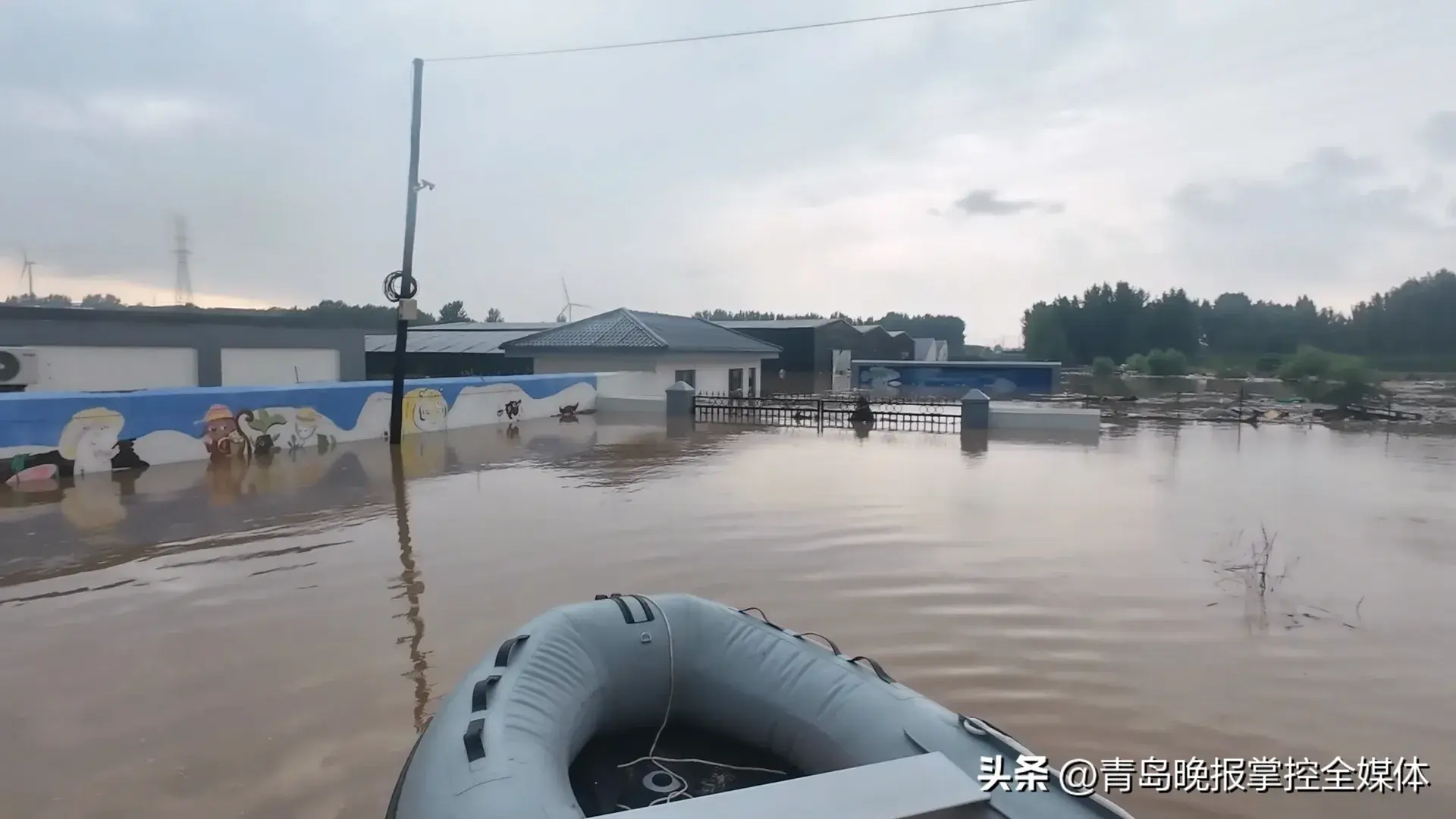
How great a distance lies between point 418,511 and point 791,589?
18.4ft

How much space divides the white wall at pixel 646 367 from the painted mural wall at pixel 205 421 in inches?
251

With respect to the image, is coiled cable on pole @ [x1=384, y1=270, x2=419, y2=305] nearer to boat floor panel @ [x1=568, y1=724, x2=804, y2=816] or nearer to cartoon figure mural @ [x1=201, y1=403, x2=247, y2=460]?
cartoon figure mural @ [x1=201, y1=403, x2=247, y2=460]

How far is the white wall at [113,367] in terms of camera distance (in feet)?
57.5

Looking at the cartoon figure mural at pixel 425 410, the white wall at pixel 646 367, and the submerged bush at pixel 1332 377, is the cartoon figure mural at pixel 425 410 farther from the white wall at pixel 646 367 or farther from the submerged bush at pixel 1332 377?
the submerged bush at pixel 1332 377

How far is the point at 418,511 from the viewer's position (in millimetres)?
10453

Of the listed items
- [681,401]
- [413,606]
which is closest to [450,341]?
[681,401]

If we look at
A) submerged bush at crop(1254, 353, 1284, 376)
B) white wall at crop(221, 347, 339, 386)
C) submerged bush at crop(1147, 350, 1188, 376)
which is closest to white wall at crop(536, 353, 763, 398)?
white wall at crop(221, 347, 339, 386)

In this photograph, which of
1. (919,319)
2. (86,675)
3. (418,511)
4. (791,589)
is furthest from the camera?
(919,319)

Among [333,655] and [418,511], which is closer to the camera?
[333,655]

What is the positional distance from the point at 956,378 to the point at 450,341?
26446 millimetres

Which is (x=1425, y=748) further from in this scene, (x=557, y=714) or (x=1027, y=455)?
(x=1027, y=455)

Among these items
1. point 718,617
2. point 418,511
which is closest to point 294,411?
point 418,511

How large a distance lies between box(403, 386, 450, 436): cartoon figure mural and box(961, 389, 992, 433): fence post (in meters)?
12.7

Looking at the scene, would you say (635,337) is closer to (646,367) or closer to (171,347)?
(646,367)
